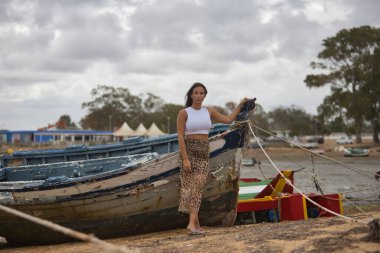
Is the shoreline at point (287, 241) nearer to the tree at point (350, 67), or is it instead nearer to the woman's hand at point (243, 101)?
the woman's hand at point (243, 101)

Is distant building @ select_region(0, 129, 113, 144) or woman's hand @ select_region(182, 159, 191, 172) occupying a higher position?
distant building @ select_region(0, 129, 113, 144)

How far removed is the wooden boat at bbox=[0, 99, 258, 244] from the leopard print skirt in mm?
706

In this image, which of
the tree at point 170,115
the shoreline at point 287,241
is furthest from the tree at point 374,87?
the shoreline at point 287,241

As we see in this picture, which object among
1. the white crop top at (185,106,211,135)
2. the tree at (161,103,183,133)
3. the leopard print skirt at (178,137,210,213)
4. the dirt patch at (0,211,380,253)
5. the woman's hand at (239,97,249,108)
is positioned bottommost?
the dirt patch at (0,211,380,253)

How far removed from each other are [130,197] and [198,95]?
2.05 m

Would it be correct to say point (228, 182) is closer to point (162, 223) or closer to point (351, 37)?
point (162, 223)

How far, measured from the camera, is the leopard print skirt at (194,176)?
5.80 meters

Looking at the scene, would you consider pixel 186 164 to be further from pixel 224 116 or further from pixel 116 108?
pixel 116 108

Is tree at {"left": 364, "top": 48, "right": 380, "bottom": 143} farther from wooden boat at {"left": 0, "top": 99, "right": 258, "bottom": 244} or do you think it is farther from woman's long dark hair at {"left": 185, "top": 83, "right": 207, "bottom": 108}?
woman's long dark hair at {"left": 185, "top": 83, "right": 207, "bottom": 108}

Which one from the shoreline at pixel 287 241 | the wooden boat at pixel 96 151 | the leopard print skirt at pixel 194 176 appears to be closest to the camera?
the shoreline at pixel 287 241

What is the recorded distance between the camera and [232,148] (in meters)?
6.88

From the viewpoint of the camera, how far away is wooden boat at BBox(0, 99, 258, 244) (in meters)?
6.65

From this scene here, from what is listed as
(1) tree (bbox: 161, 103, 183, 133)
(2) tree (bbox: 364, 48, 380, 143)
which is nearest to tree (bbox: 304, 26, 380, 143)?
(2) tree (bbox: 364, 48, 380, 143)

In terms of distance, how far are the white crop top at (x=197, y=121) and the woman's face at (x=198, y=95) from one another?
14 centimetres
